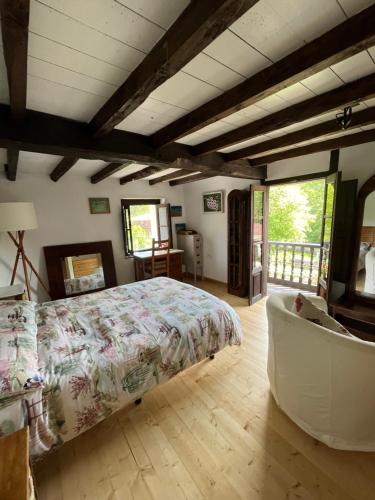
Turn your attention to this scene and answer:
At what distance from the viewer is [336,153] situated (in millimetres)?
2555

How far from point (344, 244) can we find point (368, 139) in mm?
1116

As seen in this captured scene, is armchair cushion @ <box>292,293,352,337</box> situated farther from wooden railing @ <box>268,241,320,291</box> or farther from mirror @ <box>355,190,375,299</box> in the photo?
wooden railing @ <box>268,241,320,291</box>

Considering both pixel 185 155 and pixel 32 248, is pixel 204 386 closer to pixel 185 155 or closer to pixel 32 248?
pixel 185 155

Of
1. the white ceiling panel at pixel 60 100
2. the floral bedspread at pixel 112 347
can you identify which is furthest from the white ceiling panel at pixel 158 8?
the floral bedspread at pixel 112 347


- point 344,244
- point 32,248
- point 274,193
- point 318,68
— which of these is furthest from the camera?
point 274,193

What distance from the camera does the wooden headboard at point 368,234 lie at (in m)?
2.25

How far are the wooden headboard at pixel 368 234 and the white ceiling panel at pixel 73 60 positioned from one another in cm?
264

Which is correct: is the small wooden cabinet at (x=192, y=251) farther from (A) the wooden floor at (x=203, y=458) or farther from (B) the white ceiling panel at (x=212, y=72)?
(B) the white ceiling panel at (x=212, y=72)

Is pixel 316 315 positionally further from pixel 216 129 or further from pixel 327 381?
pixel 216 129

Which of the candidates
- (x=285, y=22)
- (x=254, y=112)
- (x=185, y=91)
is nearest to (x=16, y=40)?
(x=185, y=91)

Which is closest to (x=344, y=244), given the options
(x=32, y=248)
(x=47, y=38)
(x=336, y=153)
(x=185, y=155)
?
(x=336, y=153)

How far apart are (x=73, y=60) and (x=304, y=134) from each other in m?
1.88

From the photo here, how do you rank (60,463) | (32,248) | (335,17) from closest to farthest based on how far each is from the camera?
1. (335,17)
2. (60,463)
3. (32,248)

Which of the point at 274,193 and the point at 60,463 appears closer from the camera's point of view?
the point at 60,463
